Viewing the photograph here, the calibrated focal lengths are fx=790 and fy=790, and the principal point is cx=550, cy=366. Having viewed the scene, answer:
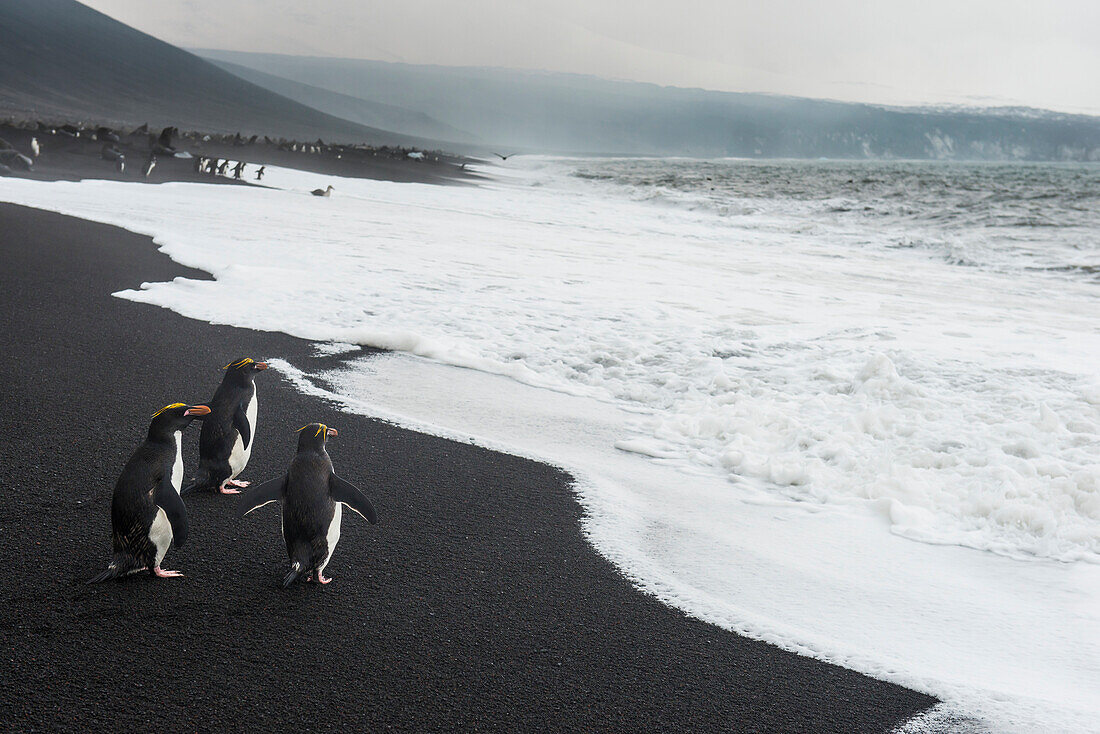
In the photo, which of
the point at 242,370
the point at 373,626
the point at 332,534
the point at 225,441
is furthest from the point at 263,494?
the point at 242,370

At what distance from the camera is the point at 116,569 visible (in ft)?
9.50

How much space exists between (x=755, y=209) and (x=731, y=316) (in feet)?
70.4

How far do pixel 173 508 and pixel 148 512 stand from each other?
0.27ft

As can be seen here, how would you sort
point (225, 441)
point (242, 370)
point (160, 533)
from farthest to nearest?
1. point (242, 370)
2. point (225, 441)
3. point (160, 533)

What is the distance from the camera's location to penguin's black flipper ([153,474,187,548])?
2902mm

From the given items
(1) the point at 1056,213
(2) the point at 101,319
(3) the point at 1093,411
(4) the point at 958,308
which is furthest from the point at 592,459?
(1) the point at 1056,213

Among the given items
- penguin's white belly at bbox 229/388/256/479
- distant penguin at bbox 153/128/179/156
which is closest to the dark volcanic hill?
distant penguin at bbox 153/128/179/156

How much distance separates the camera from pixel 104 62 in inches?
4355

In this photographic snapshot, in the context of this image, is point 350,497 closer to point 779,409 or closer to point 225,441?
point 225,441

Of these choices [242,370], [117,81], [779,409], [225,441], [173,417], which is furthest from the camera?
[117,81]

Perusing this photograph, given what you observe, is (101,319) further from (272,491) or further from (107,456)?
(272,491)

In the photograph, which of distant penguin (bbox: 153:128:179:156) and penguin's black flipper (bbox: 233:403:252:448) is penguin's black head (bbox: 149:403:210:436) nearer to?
penguin's black flipper (bbox: 233:403:252:448)

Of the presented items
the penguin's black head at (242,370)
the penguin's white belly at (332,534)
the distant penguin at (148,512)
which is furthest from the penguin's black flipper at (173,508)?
the penguin's black head at (242,370)

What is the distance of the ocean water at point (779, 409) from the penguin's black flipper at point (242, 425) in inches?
50.8
